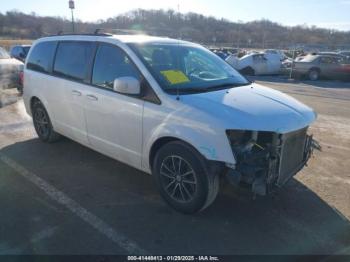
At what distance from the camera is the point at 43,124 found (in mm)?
5855

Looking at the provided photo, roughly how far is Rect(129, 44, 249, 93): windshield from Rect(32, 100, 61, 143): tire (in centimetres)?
255

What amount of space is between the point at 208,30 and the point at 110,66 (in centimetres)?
6049

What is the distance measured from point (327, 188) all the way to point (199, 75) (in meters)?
2.27

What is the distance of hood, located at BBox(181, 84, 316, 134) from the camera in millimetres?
3182

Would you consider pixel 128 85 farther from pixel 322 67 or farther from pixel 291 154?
pixel 322 67

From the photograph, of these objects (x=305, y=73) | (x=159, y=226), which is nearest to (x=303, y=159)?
(x=159, y=226)

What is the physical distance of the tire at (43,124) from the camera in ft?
18.8

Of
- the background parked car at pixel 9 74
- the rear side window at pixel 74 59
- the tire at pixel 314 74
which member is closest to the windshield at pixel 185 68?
the rear side window at pixel 74 59

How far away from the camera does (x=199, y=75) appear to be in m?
4.19

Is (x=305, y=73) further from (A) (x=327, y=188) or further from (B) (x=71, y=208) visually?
(B) (x=71, y=208)

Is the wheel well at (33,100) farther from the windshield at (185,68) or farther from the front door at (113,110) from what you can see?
the windshield at (185,68)

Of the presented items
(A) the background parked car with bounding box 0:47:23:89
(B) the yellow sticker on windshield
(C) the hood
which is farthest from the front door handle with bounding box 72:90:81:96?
(A) the background parked car with bounding box 0:47:23:89

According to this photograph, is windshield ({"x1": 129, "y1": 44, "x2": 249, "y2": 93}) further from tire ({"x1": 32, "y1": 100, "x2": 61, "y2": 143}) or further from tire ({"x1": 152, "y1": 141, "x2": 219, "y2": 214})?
tire ({"x1": 32, "y1": 100, "x2": 61, "y2": 143})

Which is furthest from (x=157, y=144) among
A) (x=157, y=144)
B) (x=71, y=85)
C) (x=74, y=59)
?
(x=74, y=59)
